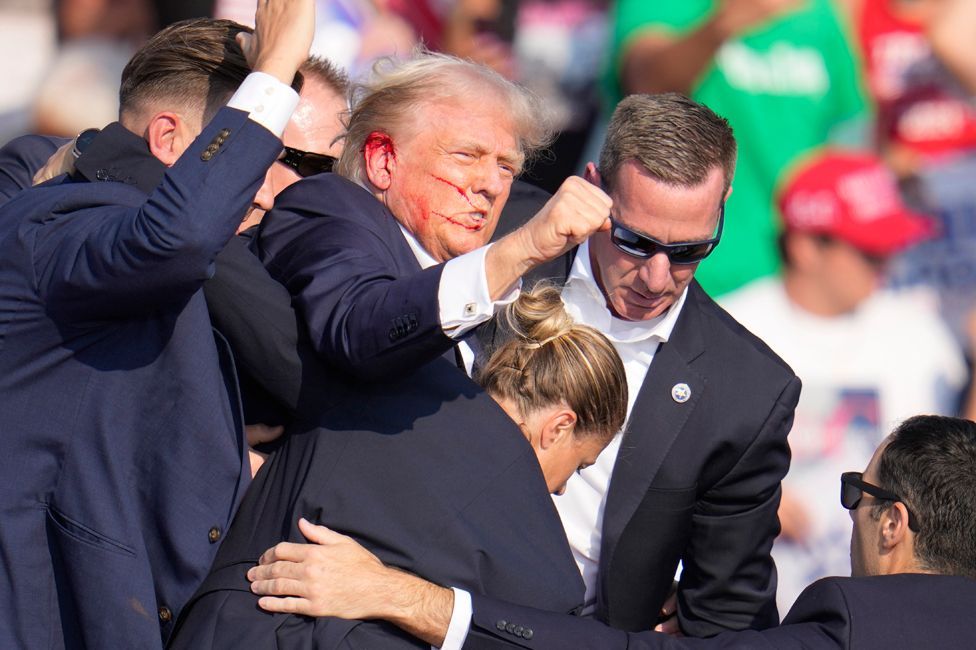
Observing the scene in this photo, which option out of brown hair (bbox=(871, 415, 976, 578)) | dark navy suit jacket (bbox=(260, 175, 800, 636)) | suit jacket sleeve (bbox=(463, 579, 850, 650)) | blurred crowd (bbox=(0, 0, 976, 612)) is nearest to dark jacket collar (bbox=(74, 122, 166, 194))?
suit jacket sleeve (bbox=(463, 579, 850, 650))

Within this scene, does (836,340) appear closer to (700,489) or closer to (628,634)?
(700,489)

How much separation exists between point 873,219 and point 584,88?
1224mm

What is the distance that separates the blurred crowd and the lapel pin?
1778 millimetres

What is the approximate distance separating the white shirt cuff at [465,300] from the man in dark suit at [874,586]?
0.46 meters

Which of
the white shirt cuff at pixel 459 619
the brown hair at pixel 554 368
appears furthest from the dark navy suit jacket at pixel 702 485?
the white shirt cuff at pixel 459 619

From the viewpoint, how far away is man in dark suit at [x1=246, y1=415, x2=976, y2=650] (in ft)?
7.37

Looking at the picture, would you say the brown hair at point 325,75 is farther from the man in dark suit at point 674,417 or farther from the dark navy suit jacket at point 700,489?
the dark navy suit jacket at point 700,489

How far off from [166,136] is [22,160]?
995 mm

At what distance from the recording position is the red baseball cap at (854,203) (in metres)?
4.91

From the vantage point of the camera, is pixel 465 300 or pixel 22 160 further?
pixel 22 160

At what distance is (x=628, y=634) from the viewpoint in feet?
8.13

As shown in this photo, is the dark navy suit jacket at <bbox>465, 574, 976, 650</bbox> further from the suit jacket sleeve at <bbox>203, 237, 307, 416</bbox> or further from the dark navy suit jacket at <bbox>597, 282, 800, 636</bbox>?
the dark navy suit jacket at <bbox>597, 282, 800, 636</bbox>

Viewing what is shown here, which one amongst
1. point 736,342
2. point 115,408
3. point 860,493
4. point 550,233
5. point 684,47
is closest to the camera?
point 550,233

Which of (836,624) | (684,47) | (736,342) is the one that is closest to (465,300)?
(836,624)
